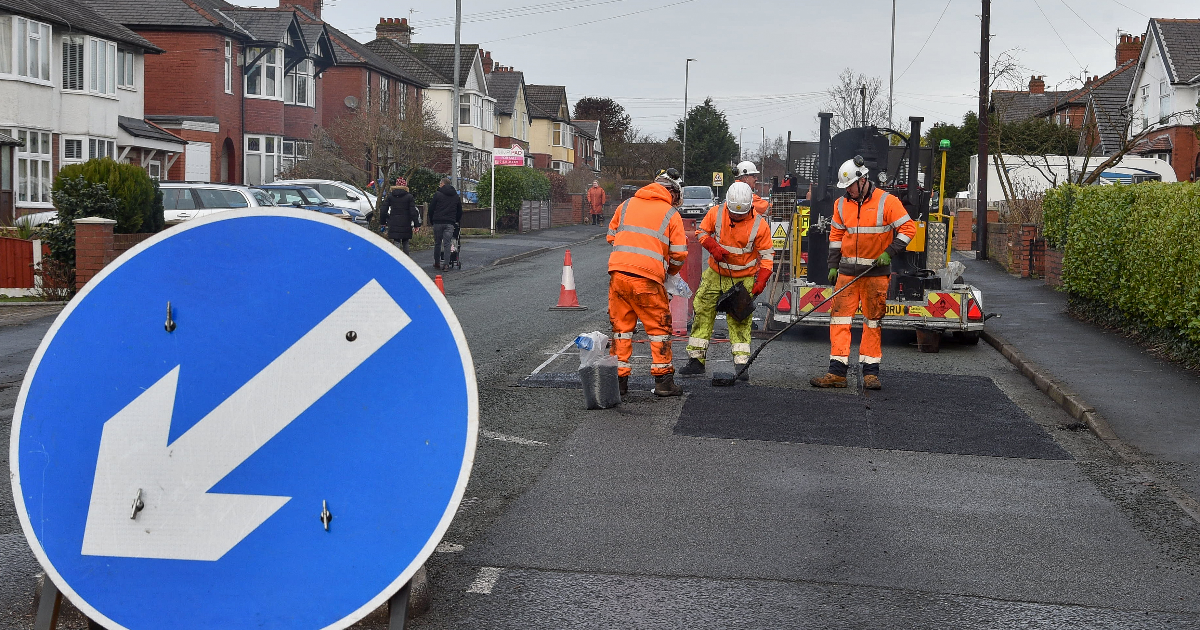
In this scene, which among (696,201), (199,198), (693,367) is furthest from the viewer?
(696,201)

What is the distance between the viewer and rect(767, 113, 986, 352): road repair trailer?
13.4 metres

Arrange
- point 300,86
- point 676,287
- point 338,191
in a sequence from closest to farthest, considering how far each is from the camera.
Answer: point 676,287, point 338,191, point 300,86

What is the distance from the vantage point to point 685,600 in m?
4.55

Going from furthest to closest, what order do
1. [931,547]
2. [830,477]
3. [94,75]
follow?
1. [94,75]
2. [830,477]
3. [931,547]

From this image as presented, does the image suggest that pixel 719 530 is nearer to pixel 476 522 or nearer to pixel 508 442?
pixel 476 522

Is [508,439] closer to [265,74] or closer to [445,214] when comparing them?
[445,214]

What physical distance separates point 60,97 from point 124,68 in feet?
15.2

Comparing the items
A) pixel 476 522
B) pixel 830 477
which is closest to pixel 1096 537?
pixel 830 477

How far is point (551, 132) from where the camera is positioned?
90062mm

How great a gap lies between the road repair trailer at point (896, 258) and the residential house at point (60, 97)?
2148 centimetres

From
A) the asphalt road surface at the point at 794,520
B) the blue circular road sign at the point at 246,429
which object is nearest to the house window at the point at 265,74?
the asphalt road surface at the point at 794,520

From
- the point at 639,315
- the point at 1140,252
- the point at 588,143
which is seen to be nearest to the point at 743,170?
the point at 639,315

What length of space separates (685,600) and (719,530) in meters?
1.08

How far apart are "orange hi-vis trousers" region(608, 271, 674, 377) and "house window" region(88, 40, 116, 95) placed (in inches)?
1102
